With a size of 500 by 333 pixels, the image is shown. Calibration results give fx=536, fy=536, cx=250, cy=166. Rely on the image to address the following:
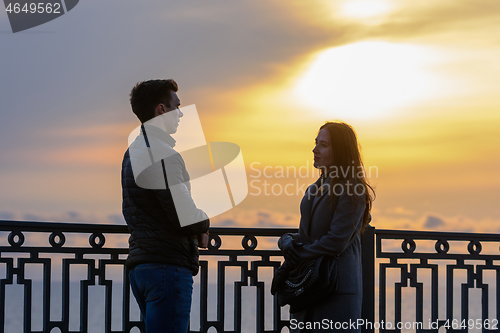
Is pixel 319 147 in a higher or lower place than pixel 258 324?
higher

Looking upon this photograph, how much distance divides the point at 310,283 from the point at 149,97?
1453mm

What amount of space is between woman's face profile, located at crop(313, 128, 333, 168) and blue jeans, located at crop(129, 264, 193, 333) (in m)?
1.06

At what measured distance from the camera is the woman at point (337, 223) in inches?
128

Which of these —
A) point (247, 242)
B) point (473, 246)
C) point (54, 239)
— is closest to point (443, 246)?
point (473, 246)

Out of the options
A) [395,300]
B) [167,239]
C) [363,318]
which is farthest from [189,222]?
[395,300]

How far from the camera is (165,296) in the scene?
289 cm

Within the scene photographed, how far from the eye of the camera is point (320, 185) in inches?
136

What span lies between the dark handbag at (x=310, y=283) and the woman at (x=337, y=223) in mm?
39

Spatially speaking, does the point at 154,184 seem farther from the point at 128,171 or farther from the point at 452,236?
the point at 452,236

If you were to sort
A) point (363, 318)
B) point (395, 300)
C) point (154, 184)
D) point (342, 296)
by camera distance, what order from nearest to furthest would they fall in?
point (154, 184)
point (342, 296)
point (363, 318)
point (395, 300)

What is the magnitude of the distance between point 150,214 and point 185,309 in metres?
0.56

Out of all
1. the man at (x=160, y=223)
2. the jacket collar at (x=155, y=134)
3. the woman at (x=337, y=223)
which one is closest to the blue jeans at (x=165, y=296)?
the man at (x=160, y=223)

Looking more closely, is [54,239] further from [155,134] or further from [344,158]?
[344,158]

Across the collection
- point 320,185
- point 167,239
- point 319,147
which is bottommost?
point 167,239
